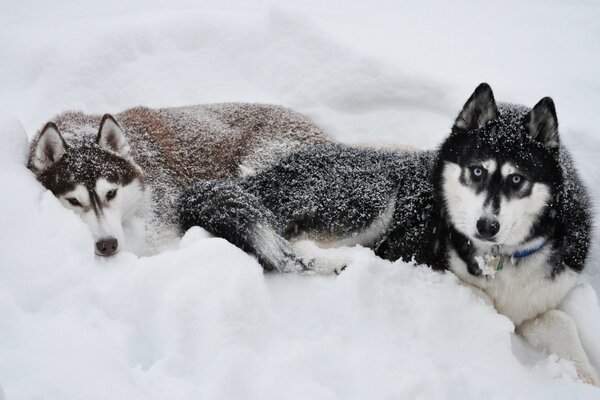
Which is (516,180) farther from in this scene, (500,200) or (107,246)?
(107,246)

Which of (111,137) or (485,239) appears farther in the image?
(111,137)

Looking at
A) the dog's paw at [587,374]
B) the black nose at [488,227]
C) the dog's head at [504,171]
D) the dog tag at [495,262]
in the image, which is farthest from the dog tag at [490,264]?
the dog's paw at [587,374]

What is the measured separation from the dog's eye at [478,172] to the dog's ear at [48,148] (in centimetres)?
242

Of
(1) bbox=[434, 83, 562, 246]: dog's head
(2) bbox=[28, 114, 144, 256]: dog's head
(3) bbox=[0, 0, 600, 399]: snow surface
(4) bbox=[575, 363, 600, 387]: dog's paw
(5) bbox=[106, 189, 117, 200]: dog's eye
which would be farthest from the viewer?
(5) bbox=[106, 189, 117, 200]: dog's eye

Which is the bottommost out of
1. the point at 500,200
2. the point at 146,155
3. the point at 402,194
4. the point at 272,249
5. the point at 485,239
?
the point at 146,155

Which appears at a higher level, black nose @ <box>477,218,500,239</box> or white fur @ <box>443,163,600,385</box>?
black nose @ <box>477,218,500,239</box>

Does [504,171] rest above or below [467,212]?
above

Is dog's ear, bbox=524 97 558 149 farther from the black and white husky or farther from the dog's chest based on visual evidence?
the dog's chest

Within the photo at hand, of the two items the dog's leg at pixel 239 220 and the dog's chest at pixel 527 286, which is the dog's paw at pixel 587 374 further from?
the dog's leg at pixel 239 220

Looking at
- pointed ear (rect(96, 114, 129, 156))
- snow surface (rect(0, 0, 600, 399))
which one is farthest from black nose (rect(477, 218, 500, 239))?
pointed ear (rect(96, 114, 129, 156))

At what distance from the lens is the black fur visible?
272cm

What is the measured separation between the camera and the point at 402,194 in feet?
10.8

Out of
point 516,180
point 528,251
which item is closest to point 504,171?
point 516,180

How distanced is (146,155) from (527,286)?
271 cm
